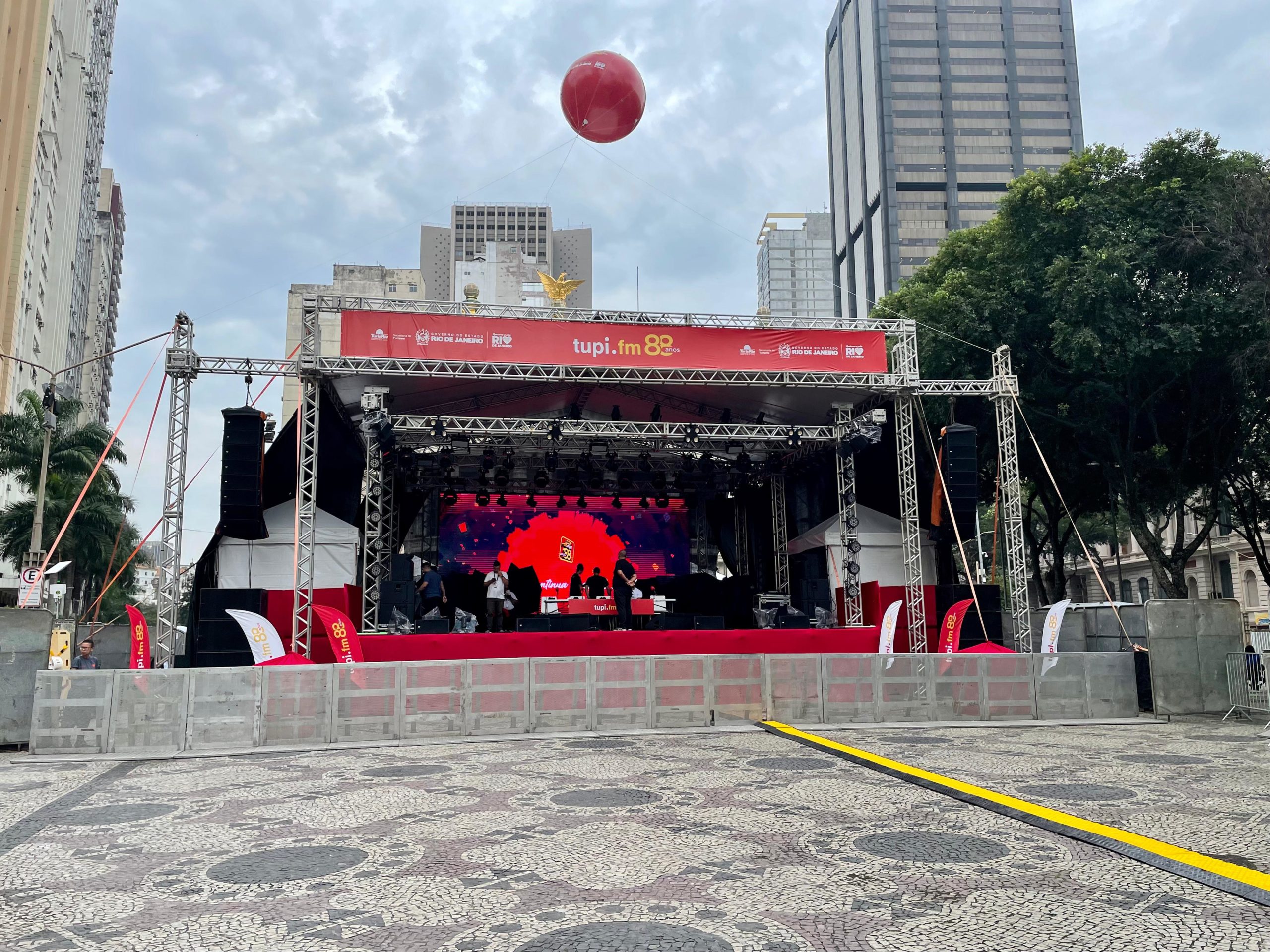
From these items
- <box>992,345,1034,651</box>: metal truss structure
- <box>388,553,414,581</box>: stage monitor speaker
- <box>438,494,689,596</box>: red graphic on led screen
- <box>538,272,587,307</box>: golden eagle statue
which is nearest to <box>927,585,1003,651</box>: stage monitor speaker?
<box>992,345,1034,651</box>: metal truss structure

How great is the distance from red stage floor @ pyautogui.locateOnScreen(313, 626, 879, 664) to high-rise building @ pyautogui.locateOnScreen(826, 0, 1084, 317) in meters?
80.6

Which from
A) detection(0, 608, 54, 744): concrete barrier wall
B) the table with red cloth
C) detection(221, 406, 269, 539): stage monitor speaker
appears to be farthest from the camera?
the table with red cloth

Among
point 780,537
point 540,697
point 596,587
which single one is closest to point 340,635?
point 540,697

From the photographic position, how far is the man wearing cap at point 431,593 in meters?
18.7

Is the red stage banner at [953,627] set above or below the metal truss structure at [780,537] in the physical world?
below

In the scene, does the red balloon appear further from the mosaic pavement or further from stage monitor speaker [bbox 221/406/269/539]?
the mosaic pavement

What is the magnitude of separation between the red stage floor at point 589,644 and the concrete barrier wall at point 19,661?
4.60m

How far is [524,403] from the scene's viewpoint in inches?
814

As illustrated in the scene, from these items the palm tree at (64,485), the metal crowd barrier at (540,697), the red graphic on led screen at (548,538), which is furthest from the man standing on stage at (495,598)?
the palm tree at (64,485)

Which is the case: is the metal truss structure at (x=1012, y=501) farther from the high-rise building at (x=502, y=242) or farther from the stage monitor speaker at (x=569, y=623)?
the high-rise building at (x=502, y=242)

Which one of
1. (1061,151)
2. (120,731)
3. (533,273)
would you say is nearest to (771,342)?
(120,731)

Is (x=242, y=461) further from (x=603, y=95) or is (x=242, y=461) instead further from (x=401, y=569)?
(x=603, y=95)

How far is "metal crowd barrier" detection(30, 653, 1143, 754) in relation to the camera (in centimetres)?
1092

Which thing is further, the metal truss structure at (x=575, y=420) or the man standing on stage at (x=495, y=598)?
the man standing on stage at (x=495, y=598)
